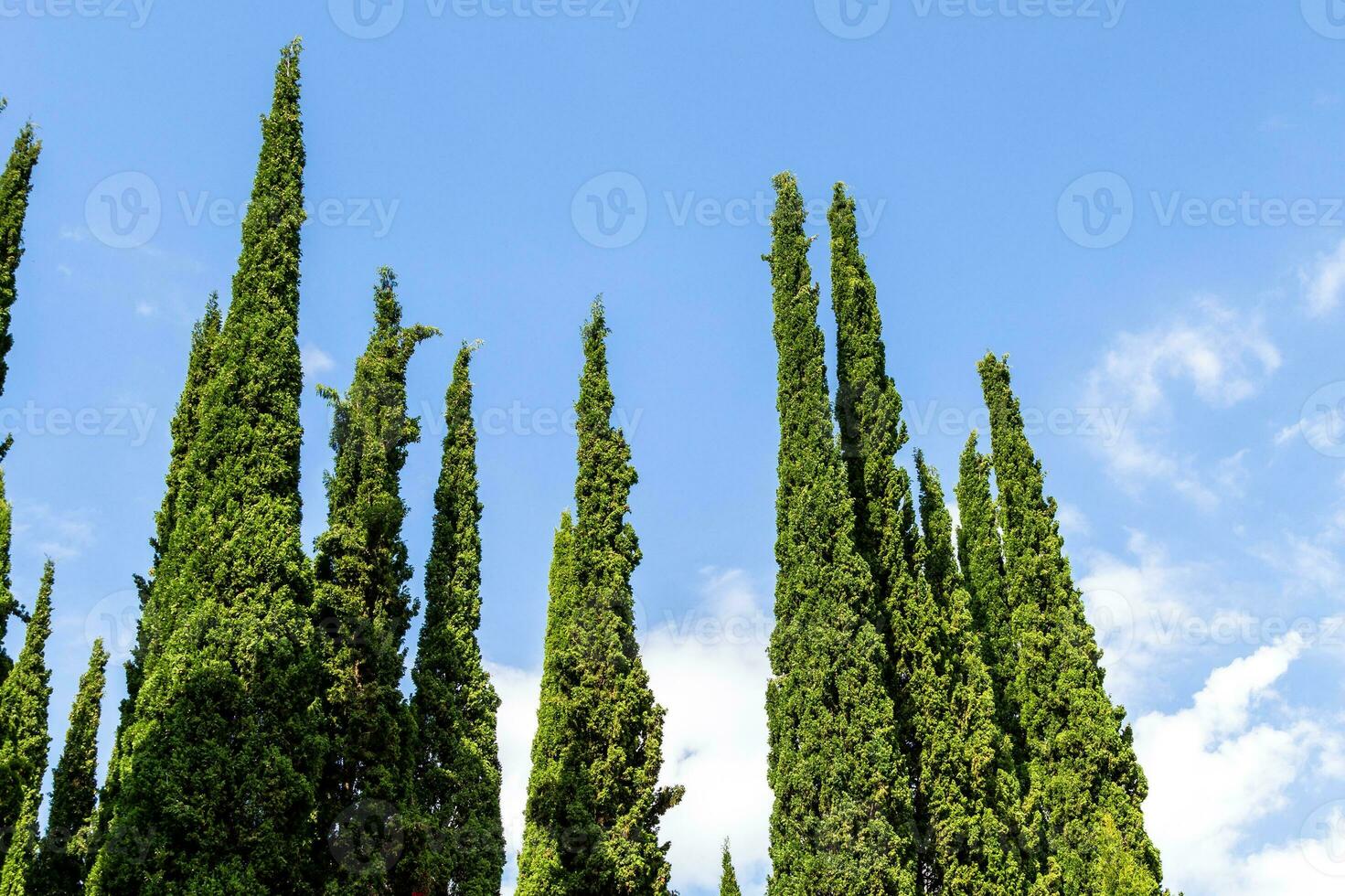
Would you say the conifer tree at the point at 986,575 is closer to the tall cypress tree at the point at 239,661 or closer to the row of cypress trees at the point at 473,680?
the row of cypress trees at the point at 473,680

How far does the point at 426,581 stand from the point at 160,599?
635 centimetres

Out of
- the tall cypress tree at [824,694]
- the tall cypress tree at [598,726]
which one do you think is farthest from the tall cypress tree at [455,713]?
the tall cypress tree at [824,694]

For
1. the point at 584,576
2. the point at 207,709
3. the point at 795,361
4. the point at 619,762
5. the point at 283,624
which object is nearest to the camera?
the point at 207,709

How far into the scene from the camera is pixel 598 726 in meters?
18.3

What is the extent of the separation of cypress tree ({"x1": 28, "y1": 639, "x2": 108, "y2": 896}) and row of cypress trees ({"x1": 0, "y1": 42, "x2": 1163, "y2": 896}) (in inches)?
2.0

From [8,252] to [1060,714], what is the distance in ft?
73.6

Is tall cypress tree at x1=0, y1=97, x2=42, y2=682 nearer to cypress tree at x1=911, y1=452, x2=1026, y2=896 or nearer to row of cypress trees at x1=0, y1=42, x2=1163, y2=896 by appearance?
row of cypress trees at x1=0, y1=42, x2=1163, y2=896

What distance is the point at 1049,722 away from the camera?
22688mm

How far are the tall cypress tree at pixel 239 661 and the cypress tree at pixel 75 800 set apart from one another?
167 inches

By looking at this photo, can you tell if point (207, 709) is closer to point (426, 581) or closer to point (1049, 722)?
point (426, 581)

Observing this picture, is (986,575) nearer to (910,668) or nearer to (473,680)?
(910,668)

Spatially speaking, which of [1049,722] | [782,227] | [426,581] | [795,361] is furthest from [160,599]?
[1049,722]

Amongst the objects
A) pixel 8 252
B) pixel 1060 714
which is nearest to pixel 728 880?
pixel 1060 714

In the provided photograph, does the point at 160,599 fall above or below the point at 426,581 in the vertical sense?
below
